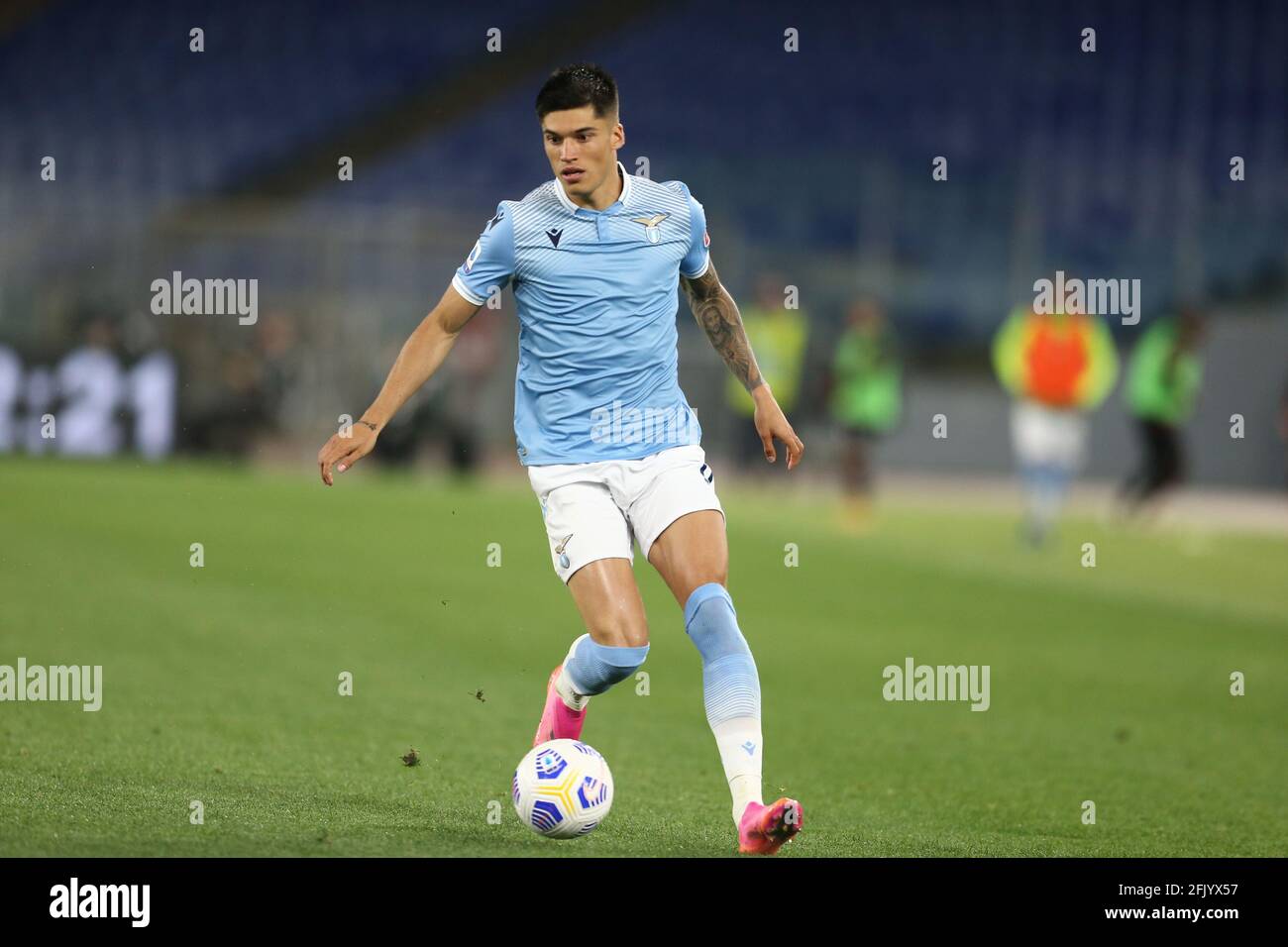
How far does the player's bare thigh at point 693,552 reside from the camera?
5316 millimetres

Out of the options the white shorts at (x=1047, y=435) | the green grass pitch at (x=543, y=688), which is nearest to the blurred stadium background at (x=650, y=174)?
the green grass pitch at (x=543, y=688)

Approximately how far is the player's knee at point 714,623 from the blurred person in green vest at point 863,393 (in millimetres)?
13541

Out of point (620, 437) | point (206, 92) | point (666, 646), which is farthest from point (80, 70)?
point (620, 437)

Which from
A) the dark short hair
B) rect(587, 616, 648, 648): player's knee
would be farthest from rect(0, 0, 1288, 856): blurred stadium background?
the dark short hair

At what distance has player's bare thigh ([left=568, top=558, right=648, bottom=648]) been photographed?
5.34 m

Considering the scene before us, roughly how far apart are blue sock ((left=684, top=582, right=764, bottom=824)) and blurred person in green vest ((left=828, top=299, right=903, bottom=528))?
1355 centimetres

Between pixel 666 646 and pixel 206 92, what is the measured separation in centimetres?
2031

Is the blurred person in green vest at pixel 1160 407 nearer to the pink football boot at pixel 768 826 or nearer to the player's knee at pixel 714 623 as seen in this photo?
the player's knee at pixel 714 623

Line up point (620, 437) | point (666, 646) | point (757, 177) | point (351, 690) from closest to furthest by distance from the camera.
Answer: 1. point (620, 437)
2. point (351, 690)
3. point (666, 646)
4. point (757, 177)

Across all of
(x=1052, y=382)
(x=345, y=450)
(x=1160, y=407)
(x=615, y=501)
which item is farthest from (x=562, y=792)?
(x=1160, y=407)

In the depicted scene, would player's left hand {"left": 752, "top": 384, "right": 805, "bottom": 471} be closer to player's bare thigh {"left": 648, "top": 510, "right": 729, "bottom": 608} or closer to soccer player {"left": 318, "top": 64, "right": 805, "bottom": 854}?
soccer player {"left": 318, "top": 64, "right": 805, "bottom": 854}

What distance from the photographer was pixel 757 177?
2559cm

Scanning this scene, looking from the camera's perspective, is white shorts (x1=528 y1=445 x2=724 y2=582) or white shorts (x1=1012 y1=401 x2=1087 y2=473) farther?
white shorts (x1=1012 y1=401 x2=1087 y2=473)

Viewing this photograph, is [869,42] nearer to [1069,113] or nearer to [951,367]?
[1069,113]
